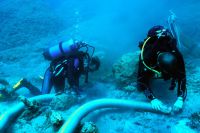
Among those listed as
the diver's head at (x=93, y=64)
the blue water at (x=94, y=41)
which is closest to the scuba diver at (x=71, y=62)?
the diver's head at (x=93, y=64)

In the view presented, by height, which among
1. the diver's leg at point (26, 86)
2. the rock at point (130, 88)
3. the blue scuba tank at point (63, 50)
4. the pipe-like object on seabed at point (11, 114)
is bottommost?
the pipe-like object on seabed at point (11, 114)

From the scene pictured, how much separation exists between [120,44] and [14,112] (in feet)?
26.2

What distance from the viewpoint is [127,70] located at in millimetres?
→ 6570

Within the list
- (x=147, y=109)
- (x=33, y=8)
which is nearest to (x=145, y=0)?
(x=33, y=8)

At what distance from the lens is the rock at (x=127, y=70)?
6527 millimetres

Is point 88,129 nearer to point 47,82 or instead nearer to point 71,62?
point 71,62

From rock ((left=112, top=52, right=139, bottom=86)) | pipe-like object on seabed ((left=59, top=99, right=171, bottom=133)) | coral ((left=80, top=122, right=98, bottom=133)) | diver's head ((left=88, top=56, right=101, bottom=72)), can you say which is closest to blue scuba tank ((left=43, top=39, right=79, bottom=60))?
diver's head ((left=88, top=56, right=101, bottom=72))

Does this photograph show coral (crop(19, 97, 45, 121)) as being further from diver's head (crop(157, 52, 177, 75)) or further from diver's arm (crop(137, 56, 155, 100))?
diver's head (crop(157, 52, 177, 75))

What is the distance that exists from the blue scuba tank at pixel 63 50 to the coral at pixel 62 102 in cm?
112

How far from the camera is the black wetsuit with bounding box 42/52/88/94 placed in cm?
589

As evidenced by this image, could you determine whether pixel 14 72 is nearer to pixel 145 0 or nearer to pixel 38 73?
pixel 38 73

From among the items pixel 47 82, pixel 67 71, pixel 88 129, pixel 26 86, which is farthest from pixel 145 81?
pixel 26 86

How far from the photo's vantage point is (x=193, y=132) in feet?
14.0

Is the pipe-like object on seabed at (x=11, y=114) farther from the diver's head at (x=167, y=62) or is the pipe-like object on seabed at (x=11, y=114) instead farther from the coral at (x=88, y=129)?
the diver's head at (x=167, y=62)
